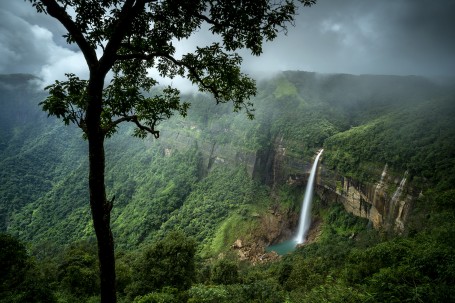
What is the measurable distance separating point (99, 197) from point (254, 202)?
72169 mm

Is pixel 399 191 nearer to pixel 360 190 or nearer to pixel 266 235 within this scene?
pixel 360 190

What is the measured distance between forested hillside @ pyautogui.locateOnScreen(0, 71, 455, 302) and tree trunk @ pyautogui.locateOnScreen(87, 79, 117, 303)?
5.69 metres

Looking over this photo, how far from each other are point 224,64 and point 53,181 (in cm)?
14199

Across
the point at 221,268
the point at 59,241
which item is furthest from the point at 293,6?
the point at 59,241

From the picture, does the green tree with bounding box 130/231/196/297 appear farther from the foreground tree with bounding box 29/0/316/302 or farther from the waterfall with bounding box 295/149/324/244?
the waterfall with bounding box 295/149/324/244

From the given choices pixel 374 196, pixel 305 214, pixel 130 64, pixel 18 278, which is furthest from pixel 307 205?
pixel 130 64

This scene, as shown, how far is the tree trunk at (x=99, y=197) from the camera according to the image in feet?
13.1

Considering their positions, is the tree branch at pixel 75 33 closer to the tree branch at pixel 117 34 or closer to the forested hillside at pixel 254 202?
the tree branch at pixel 117 34

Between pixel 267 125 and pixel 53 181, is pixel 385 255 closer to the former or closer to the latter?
pixel 267 125

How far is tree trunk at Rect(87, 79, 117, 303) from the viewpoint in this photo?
3988mm

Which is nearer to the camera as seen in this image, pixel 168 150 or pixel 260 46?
pixel 260 46

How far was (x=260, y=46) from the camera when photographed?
5457 millimetres

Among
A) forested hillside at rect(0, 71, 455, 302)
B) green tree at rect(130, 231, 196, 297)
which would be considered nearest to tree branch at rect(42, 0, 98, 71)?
forested hillside at rect(0, 71, 455, 302)

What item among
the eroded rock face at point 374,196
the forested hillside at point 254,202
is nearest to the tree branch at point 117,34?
the forested hillside at point 254,202
